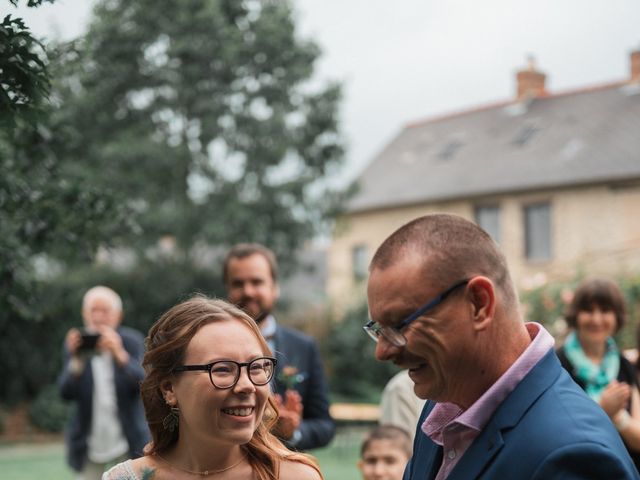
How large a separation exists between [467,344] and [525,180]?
28.6 meters

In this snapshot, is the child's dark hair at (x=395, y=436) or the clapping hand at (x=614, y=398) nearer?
the clapping hand at (x=614, y=398)

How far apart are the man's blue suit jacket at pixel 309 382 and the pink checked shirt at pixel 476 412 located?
2460 mm

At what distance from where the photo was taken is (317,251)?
57.8 metres

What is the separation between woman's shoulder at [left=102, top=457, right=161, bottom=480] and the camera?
295 centimetres

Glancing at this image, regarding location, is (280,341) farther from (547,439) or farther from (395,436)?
(547,439)

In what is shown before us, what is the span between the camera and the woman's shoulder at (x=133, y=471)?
2.95 metres

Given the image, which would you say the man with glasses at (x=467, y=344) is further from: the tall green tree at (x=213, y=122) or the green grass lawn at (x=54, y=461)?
the tall green tree at (x=213, y=122)

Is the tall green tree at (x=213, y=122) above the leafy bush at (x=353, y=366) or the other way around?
above

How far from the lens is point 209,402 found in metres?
2.86

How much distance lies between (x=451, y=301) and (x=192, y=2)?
→ 2108 centimetres

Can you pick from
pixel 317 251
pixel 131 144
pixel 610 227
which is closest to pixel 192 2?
pixel 131 144

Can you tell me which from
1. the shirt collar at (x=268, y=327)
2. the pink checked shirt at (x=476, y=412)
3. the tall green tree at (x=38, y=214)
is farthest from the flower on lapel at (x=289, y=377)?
the pink checked shirt at (x=476, y=412)

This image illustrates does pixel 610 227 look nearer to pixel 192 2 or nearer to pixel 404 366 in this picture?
pixel 192 2

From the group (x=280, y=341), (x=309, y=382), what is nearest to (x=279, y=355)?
(x=280, y=341)
